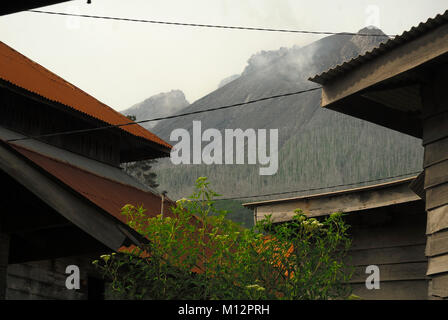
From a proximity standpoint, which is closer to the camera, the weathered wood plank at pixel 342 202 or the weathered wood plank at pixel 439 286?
the weathered wood plank at pixel 439 286

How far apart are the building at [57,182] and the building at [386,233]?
4.03 meters

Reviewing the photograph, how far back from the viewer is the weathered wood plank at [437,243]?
7.21 meters

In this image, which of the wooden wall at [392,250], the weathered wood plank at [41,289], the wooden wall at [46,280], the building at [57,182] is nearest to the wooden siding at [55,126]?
the building at [57,182]

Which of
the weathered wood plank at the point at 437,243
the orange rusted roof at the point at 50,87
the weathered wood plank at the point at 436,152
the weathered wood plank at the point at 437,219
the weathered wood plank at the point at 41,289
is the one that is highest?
Result: the orange rusted roof at the point at 50,87

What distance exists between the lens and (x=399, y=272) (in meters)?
10.1

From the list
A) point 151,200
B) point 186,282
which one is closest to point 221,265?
point 186,282

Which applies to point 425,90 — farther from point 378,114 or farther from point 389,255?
point 389,255

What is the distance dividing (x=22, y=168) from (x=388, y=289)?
691cm

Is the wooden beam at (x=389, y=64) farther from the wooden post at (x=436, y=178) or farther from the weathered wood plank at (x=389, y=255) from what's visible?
the weathered wood plank at (x=389, y=255)

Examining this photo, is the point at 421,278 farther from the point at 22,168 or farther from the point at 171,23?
the point at 22,168

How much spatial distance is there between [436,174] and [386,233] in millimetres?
3150

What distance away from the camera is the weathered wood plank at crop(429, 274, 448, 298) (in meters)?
7.14

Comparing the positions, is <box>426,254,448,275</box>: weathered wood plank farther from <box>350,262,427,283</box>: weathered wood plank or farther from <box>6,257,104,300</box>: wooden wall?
<box>6,257,104,300</box>: wooden wall

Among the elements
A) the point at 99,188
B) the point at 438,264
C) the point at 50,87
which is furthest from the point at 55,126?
the point at 438,264
